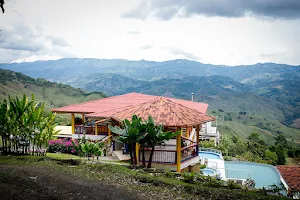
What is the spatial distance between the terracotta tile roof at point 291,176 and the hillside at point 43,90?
74.4 metres

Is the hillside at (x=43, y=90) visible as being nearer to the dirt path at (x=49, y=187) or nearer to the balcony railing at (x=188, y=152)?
the balcony railing at (x=188, y=152)

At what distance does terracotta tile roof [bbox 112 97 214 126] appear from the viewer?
1358 centimetres

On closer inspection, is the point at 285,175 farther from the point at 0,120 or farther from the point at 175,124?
the point at 0,120

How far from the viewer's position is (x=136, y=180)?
8.70 meters

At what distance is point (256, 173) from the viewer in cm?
2116

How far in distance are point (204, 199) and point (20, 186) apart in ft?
15.2

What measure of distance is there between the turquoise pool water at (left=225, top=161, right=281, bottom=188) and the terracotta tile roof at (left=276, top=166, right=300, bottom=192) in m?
0.48

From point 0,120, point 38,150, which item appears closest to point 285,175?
point 38,150

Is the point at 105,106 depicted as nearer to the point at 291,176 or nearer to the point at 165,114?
the point at 165,114

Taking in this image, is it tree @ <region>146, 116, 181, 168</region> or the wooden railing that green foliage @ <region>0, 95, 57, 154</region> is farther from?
the wooden railing

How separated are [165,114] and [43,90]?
313 ft

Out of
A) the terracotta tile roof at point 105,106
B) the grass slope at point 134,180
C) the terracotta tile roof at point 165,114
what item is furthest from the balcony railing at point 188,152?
the terracotta tile roof at point 105,106

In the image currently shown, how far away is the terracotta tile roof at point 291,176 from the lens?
17.7 metres

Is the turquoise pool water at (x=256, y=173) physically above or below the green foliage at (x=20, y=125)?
below
